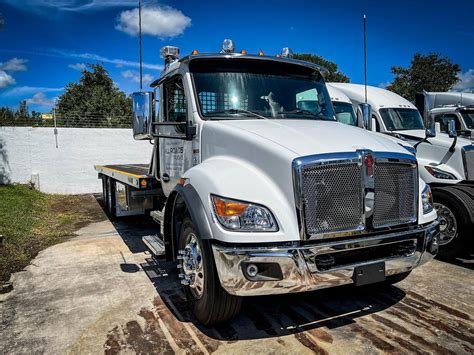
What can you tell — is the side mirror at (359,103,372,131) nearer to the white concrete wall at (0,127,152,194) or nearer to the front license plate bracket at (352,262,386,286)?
the front license plate bracket at (352,262,386,286)

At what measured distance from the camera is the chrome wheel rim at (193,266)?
3363 millimetres

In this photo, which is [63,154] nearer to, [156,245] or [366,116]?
[156,245]

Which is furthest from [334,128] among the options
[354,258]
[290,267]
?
[290,267]

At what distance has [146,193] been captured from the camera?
244 inches

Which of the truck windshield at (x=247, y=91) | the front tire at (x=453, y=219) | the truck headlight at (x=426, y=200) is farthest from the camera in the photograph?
the front tire at (x=453, y=219)

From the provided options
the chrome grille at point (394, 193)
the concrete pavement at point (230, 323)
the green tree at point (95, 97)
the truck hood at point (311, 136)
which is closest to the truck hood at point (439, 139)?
the concrete pavement at point (230, 323)

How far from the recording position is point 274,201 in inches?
118

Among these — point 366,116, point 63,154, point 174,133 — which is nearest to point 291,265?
point 174,133

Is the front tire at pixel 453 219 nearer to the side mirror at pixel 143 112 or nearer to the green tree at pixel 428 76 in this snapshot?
the side mirror at pixel 143 112

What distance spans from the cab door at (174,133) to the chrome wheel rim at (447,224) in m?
3.51

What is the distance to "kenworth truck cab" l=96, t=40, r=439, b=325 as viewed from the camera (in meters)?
2.90

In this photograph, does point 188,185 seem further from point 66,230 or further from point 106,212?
point 106,212

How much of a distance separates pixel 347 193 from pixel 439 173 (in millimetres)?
3817

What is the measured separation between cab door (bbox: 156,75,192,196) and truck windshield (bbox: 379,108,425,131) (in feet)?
17.3
